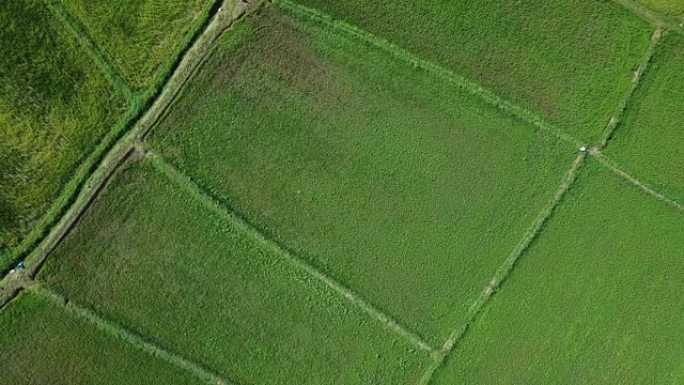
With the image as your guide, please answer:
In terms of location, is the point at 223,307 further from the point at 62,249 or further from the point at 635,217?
the point at 635,217

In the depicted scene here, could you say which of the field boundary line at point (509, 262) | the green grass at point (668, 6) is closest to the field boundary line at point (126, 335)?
the field boundary line at point (509, 262)

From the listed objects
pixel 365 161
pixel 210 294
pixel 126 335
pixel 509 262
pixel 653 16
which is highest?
pixel 653 16

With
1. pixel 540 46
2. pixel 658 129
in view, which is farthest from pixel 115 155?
pixel 658 129

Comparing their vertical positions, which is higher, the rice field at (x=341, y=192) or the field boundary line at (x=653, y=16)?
the field boundary line at (x=653, y=16)

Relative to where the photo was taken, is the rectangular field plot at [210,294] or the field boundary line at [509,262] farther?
the field boundary line at [509,262]

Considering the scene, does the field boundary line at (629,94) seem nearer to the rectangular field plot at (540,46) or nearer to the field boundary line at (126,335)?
the rectangular field plot at (540,46)

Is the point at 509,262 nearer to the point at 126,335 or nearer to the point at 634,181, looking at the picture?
the point at 634,181
